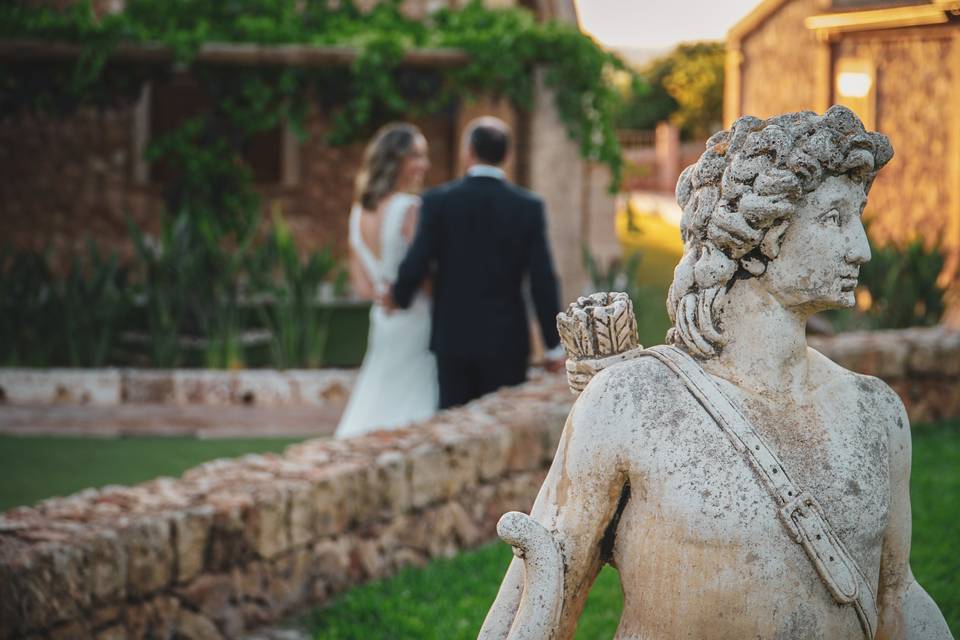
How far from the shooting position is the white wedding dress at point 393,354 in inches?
268

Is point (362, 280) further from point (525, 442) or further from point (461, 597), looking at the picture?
point (461, 597)

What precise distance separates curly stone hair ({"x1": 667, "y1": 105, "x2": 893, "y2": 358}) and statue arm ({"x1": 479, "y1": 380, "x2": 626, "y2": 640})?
22 centimetres

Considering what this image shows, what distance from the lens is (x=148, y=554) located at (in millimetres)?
4336

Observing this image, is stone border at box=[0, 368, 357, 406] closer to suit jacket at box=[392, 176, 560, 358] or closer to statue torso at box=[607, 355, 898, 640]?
suit jacket at box=[392, 176, 560, 358]

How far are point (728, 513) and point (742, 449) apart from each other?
10 centimetres

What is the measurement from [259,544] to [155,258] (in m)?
5.20

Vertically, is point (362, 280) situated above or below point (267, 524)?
above

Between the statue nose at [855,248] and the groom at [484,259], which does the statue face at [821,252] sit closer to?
the statue nose at [855,248]

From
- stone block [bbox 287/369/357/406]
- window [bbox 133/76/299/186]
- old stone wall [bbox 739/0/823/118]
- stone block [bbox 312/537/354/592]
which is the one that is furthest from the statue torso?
old stone wall [bbox 739/0/823/118]

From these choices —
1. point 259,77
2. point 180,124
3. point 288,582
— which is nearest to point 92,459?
point 288,582

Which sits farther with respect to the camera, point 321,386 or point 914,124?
point 914,124

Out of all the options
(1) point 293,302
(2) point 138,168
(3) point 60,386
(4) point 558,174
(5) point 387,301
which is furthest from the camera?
(2) point 138,168

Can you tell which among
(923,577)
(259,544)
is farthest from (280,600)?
(923,577)

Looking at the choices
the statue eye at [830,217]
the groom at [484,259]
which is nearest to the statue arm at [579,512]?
the statue eye at [830,217]
